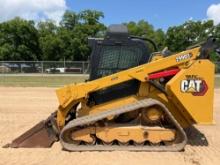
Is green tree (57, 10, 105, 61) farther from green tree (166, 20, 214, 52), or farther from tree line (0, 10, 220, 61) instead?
green tree (166, 20, 214, 52)

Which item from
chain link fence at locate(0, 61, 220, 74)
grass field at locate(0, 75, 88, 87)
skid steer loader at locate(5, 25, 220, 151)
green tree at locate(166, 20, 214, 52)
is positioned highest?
green tree at locate(166, 20, 214, 52)

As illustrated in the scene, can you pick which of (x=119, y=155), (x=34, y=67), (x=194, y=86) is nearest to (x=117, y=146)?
(x=119, y=155)

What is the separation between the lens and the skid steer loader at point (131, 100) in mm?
9180

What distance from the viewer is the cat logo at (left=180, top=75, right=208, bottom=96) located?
9.22 meters

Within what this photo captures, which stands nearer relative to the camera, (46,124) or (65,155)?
(65,155)

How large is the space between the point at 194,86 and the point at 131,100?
1326 millimetres

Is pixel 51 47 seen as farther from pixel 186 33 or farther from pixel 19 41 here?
pixel 186 33

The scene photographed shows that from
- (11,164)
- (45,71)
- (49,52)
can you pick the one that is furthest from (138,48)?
(49,52)

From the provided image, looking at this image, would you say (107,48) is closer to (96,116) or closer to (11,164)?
(96,116)

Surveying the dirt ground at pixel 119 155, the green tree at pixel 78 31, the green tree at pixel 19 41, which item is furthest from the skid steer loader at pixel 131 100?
the green tree at pixel 19 41

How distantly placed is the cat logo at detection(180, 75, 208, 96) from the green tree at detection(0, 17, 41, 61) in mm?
62113

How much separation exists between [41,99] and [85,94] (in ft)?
31.8

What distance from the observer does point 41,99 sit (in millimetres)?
19047

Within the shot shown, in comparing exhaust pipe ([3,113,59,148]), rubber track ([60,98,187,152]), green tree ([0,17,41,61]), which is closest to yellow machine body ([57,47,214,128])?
exhaust pipe ([3,113,59,148])
